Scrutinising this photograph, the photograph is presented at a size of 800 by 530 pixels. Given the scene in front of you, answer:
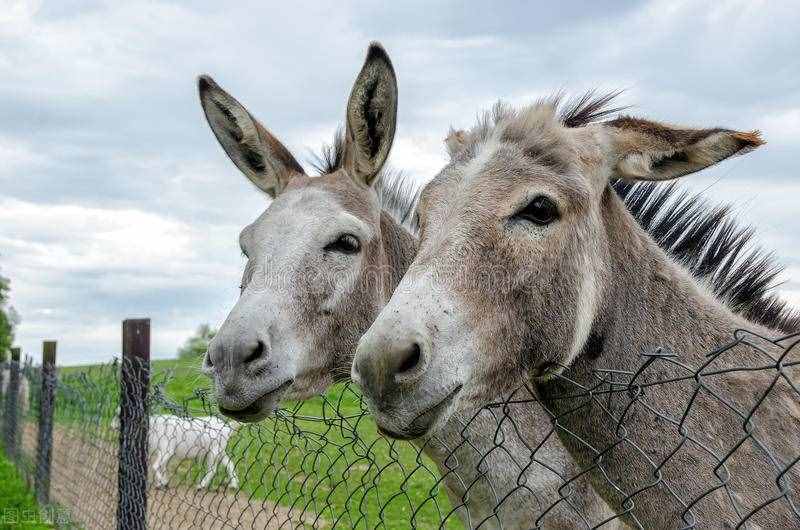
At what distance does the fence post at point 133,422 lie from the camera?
15.9ft

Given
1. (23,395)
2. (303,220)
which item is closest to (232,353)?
(303,220)

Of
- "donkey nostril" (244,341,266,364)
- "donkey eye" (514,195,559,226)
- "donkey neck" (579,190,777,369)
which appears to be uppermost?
"donkey eye" (514,195,559,226)

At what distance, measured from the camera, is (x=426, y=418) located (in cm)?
203

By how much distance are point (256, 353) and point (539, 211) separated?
56.2 inches

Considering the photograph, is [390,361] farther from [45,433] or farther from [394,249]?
[45,433]

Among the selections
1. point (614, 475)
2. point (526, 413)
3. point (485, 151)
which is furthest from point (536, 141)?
point (526, 413)

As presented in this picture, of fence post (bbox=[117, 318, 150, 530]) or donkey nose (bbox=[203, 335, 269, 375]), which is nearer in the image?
donkey nose (bbox=[203, 335, 269, 375])

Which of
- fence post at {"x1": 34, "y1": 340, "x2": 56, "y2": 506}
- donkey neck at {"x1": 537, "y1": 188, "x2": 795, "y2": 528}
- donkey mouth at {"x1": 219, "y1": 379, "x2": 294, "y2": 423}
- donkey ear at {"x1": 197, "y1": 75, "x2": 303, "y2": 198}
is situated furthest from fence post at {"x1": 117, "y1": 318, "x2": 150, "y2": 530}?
fence post at {"x1": 34, "y1": 340, "x2": 56, "y2": 506}

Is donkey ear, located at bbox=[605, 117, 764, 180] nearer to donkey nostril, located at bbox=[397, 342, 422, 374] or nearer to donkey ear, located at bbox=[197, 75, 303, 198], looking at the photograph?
donkey nostril, located at bbox=[397, 342, 422, 374]

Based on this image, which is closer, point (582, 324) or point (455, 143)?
point (582, 324)

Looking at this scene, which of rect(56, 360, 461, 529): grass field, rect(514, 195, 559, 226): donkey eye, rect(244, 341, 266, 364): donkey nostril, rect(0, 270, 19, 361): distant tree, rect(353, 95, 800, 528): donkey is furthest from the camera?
rect(0, 270, 19, 361): distant tree

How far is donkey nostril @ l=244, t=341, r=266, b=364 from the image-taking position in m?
3.06

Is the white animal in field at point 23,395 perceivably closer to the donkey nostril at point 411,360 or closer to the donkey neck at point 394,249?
the donkey neck at point 394,249

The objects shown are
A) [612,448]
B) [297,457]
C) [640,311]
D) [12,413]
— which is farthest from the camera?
[12,413]
